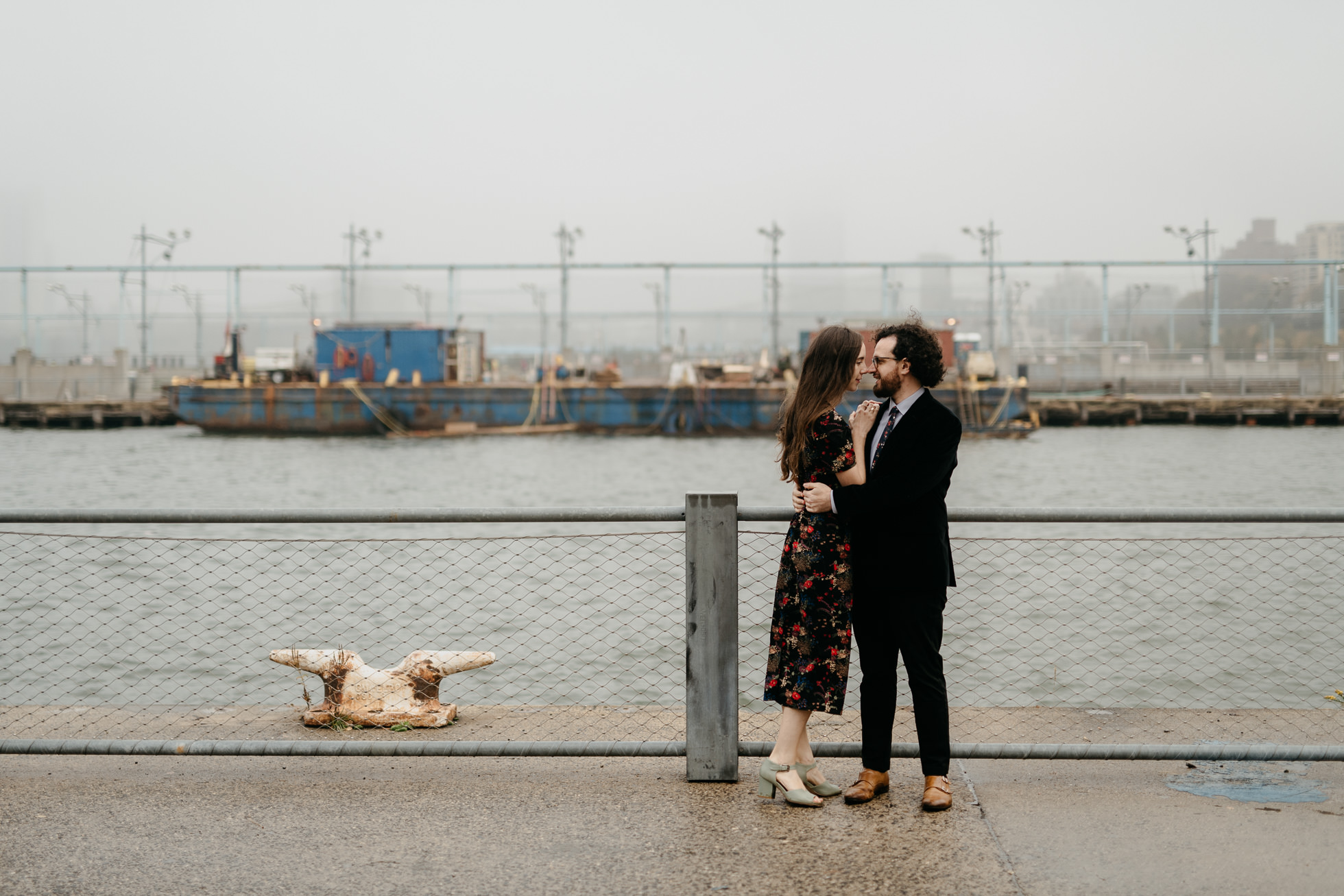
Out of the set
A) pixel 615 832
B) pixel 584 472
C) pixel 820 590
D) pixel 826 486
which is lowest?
pixel 584 472

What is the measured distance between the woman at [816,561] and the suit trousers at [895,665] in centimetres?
11

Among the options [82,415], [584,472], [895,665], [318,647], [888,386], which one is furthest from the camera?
[82,415]

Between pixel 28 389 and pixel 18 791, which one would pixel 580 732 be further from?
pixel 28 389

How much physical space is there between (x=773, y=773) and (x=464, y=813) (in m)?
1.10

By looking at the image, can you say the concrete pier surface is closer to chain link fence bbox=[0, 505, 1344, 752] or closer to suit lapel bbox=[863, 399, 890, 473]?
chain link fence bbox=[0, 505, 1344, 752]

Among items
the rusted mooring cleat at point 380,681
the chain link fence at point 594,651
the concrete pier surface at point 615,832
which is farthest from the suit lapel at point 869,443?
the rusted mooring cleat at point 380,681

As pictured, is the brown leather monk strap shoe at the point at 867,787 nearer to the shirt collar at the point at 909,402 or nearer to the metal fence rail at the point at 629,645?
the metal fence rail at the point at 629,645

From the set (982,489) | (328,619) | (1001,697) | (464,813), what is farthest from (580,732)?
(982,489)

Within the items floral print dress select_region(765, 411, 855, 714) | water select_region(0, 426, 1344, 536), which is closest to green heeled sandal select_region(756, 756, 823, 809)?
floral print dress select_region(765, 411, 855, 714)

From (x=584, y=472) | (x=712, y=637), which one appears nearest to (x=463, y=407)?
(x=584, y=472)

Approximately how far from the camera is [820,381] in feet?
14.1

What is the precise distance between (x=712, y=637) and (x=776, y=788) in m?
→ 0.59

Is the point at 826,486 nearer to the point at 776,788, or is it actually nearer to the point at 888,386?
the point at 888,386

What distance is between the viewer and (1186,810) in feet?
14.4
